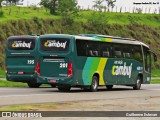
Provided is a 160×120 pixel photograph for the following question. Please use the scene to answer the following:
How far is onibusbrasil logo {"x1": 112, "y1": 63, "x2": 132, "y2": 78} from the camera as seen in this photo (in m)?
33.4

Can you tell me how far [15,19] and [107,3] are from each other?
34870 mm

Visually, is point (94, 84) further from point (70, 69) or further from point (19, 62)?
point (19, 62)

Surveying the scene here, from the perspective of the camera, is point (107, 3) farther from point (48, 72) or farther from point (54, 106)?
point (54, 106)

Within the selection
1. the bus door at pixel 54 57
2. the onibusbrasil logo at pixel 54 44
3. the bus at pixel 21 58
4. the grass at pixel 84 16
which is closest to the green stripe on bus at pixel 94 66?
the bus door at pixel 54 57

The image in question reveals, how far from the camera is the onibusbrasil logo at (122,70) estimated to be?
33.4 meters

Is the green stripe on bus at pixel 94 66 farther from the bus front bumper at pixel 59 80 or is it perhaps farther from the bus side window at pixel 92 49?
the bus front bumper at pixel 59 80

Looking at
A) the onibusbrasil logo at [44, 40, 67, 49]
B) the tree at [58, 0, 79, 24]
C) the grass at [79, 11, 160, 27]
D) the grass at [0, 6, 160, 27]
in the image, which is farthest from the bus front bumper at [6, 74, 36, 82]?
the grass at [79, 11, 160, 27]

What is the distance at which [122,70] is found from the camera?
34.3 metres

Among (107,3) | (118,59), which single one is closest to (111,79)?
(118,59)

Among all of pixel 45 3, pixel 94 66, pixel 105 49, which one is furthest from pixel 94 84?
pixel 45 3

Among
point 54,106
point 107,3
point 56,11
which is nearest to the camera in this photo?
point 54,106

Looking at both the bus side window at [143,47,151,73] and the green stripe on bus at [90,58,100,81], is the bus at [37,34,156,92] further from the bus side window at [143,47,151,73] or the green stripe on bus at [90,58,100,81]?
the bus side window at [143,47,151,73]

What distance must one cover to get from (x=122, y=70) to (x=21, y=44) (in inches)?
247

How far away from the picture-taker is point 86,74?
3012 cm
